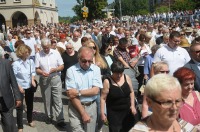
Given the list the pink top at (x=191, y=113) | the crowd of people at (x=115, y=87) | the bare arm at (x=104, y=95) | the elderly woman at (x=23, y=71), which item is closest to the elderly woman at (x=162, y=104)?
the crowd of people at (x=115, y=87)

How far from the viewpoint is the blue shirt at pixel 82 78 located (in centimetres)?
459

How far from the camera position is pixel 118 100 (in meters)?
5.14

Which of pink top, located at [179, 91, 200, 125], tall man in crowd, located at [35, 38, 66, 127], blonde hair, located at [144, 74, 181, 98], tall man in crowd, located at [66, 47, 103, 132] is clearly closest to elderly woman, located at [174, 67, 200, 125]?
pink top, located at [179, 91, 200, 125]

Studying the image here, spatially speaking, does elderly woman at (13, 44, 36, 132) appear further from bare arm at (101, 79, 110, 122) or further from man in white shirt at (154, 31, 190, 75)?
man in white shirt at (154, 31, 190, 75)

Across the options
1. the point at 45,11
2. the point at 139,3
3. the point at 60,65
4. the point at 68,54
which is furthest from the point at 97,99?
the point at 139,3

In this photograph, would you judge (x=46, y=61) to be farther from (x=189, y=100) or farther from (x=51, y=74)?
(x=189, y=100)

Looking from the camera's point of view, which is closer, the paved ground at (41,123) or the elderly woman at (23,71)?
the elderly woman at (23,71)

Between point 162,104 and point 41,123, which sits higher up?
point 162,104

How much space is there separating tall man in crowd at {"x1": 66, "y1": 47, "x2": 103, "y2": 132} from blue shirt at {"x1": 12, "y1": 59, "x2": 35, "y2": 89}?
230 cm

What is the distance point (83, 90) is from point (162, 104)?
7.21ft

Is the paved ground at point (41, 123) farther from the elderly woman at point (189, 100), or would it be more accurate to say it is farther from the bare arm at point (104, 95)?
the elderly woman at point (189, 100)

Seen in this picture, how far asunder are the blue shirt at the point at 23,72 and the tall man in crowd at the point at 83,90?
2301 mm

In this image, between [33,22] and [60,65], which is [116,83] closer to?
[60,65]

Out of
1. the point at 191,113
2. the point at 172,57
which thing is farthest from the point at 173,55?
the point at 191,113
